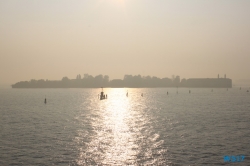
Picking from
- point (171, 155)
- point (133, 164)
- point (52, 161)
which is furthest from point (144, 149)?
point (52, 161)

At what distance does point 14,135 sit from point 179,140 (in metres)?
25.0

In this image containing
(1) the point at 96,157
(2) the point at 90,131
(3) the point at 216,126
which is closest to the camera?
(1) the point at 96,157

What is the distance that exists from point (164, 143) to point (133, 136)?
6196 mm

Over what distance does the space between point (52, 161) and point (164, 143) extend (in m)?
14.9

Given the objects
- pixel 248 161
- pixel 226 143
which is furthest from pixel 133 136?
pixel 248 161

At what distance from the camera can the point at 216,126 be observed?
4722 centimetres

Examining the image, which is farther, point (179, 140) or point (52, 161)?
point (179, 140)

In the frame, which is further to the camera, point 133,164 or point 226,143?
point 226,143

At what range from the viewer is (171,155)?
28.6 meters

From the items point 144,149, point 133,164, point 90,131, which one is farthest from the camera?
point 90,131

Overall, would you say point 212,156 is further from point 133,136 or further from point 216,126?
point 216,126

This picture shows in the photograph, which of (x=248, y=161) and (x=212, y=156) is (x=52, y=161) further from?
(x=248, y=161)

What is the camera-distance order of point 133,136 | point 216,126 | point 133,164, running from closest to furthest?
point 133,164 → point 133,136 → point 216,126

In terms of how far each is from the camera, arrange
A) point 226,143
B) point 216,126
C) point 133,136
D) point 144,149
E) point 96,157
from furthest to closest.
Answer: point 216,126 < point 133,136 < point 226,143 < point 144,149 < point 96,157
